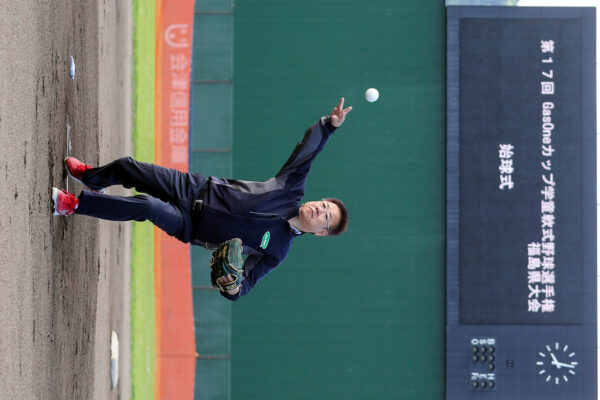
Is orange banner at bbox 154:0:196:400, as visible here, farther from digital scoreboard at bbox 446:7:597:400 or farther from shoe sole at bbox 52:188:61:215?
shoe sole at bbox 52:188:61:215

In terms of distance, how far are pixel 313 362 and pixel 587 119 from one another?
14.0ft

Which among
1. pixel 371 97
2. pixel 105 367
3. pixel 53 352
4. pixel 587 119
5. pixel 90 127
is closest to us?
pixel 53 352

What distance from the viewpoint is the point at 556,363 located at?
8250 mm

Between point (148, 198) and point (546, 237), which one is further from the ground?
point (148, 198)

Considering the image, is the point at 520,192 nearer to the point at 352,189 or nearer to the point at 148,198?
the point at 352,189

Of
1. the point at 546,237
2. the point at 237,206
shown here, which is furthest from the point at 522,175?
the point at 237,206

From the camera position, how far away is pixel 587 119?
8383 mm

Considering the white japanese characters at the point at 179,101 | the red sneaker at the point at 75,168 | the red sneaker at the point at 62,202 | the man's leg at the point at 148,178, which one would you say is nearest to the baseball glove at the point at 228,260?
the man's leg at the point at 148,178

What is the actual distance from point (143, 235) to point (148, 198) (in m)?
4.23

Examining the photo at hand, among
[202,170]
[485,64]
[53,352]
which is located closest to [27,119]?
[53,352]

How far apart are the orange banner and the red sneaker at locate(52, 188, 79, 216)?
4232 mm

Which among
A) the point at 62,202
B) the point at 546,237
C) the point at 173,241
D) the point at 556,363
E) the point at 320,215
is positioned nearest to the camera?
the point at 62,202

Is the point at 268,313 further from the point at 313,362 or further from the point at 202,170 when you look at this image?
the point at 202,170

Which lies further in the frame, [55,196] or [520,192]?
[520,192]
